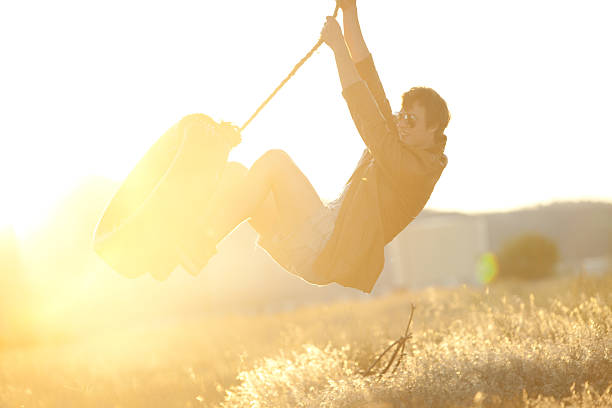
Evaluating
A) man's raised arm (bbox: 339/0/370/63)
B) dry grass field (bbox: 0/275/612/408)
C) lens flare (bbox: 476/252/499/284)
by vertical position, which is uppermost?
man's raised arm (bbox: 339/0/370/63)

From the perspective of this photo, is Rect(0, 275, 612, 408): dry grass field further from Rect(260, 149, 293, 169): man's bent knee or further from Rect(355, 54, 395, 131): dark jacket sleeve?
Rect(355, 54, 395, 131): dark jacket sleeve

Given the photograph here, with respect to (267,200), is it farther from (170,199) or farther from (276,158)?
(170,199)

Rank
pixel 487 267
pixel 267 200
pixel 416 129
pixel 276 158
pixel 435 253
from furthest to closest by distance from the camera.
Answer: pixel 435 253, pixel 487 267, pixel 267 200, pixel 276 158, pixel 416 129

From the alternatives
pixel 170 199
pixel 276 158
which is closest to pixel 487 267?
pixel 276 158

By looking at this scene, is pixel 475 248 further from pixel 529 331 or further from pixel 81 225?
pixel 529 331

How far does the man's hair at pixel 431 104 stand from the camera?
4148 mm

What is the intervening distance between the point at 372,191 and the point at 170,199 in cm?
127

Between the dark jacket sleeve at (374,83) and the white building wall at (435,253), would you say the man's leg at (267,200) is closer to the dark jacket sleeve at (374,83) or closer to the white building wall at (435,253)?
the dark jacket sleeve at (374,83)

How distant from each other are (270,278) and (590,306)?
3252 cm

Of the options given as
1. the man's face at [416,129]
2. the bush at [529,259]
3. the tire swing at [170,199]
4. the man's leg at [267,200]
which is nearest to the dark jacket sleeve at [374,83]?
the man's face at [416,129]

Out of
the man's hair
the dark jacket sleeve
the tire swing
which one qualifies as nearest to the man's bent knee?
the tire swing

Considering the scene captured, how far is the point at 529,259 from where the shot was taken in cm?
2655

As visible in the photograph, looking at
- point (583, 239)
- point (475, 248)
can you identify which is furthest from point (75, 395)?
point (583, 239)

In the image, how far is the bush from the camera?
26.4 m
